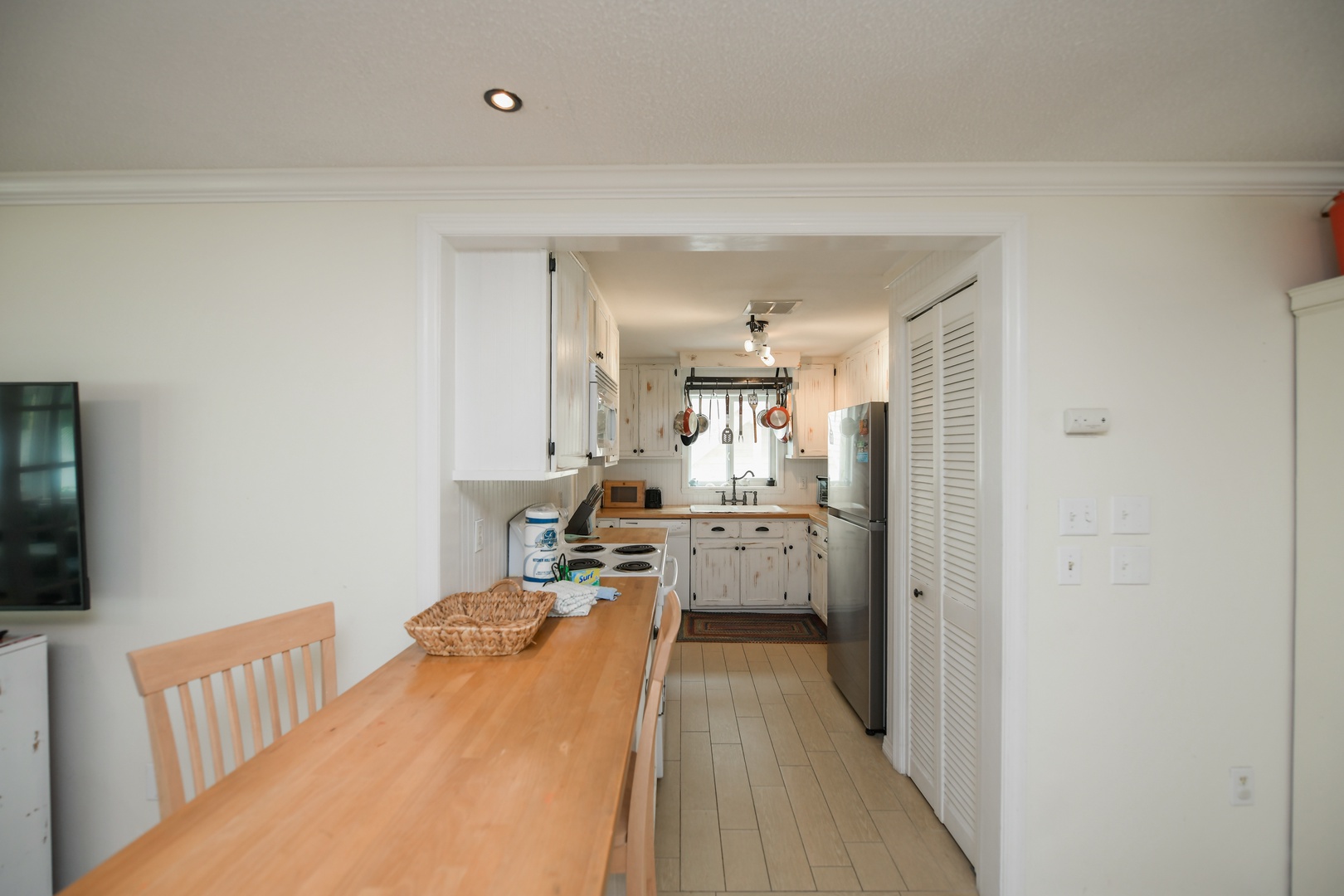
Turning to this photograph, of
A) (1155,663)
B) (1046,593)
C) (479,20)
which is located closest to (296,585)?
(479,20)

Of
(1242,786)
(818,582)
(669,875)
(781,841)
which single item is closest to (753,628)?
(818,582)

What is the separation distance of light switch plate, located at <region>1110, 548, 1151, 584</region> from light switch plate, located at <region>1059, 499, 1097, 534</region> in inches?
4.1

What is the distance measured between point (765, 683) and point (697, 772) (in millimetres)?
1064

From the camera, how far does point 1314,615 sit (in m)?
1.73

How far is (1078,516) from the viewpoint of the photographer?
1790mm

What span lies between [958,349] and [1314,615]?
1.26m

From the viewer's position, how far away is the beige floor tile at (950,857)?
1.96 metres

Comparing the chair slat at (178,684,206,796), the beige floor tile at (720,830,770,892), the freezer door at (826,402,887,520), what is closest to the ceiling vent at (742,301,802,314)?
the freezer door at (826,402,887,520)

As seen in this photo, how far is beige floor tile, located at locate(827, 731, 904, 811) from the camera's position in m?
2.41

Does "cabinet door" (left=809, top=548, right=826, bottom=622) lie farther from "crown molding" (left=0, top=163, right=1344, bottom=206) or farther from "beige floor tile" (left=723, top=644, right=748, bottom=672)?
"crown molding" (left=0, top=163, right=1344, bottom=206)

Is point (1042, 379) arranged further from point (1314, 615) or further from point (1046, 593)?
point (1314, 615)

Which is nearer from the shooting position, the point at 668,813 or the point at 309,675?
the point at 309,675

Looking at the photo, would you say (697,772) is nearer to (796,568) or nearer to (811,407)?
(796,568)

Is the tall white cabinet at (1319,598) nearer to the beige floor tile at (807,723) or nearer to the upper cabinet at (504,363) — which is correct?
the beige floor tile at (807,723)
